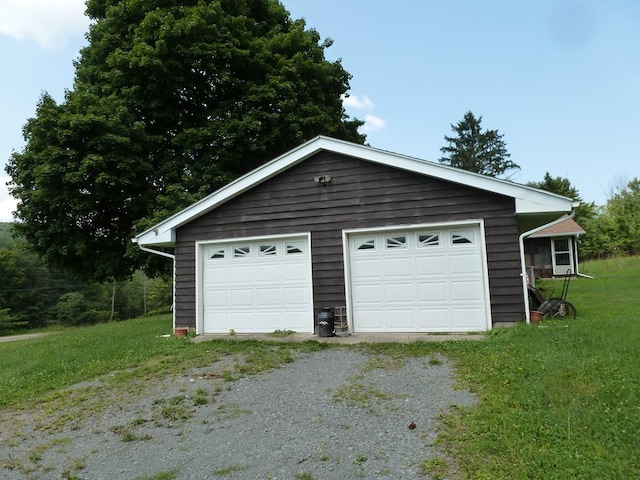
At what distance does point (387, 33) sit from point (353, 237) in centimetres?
861

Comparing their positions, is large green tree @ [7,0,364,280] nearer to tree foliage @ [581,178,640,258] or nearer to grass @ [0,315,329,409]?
grass @ [0,315,329,409]

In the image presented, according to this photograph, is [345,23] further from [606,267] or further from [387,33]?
[606,267]

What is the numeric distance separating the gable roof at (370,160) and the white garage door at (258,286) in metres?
0.90

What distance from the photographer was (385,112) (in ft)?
59.8

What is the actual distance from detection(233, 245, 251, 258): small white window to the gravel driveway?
3778 millimetres

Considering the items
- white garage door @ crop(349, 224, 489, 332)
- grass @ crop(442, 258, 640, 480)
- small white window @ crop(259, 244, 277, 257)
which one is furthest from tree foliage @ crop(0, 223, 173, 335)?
grass @ crop(442, 258, 640, 480)

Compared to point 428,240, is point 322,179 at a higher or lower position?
higher

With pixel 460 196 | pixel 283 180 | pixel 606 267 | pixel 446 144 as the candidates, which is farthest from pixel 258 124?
pixel 446 144

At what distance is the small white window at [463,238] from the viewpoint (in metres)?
7.72

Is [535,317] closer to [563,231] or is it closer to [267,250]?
[267,250]

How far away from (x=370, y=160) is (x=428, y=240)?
1.88 m

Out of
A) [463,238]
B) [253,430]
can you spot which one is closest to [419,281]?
[463,238]

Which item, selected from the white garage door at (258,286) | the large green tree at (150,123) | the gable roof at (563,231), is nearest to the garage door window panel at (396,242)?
the white garage door at (258,286)

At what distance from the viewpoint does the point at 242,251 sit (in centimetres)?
907
